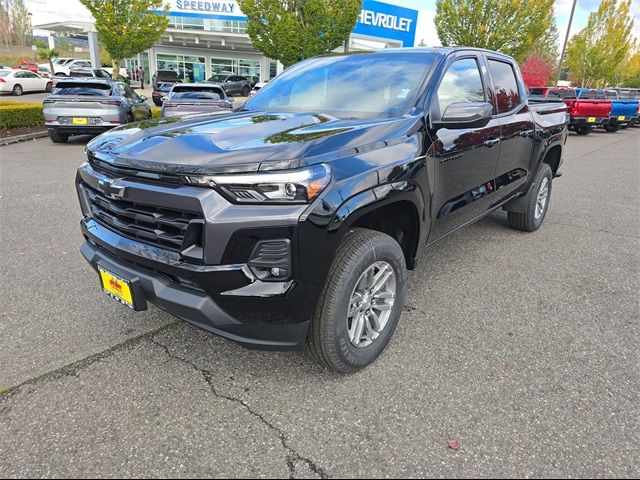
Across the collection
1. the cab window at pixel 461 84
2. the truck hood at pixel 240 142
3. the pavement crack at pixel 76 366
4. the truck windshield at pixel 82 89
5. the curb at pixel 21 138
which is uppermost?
the cab window at pixel 461 84

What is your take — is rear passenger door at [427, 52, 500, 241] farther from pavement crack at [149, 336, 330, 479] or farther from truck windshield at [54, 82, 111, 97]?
truck windshield at [54, 82, 111, 97]

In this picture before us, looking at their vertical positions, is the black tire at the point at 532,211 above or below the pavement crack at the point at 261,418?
above

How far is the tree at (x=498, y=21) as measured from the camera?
21328 millimetres

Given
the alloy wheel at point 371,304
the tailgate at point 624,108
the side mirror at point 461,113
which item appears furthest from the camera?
the tailgate at point 624,108

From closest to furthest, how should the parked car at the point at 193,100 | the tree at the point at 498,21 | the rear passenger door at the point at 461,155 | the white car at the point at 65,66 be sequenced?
the rear passenger door at the point at 461,155, the parked car at the point at 193,100, the tree at the point at 498,21, the white car at the point at 65,66

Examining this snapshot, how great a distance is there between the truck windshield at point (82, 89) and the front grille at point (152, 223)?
30.6ft

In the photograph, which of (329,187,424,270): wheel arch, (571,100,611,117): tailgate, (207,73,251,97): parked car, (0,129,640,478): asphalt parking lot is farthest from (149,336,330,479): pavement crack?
(207,73,251,97): parked car

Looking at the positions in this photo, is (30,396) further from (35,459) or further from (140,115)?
(140,115)

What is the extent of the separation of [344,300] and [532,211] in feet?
11.8

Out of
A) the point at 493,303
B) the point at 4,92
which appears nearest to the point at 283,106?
the point at 493,303

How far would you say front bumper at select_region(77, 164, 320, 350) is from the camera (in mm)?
1979

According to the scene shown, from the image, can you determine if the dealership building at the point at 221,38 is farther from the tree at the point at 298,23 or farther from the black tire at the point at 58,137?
the black tire at the point at 58,137

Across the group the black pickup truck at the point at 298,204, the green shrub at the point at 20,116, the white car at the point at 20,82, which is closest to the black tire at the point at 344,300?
the black pickup truck at the point at 298,204

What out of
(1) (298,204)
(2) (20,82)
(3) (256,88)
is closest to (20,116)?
(3) (256,88)
